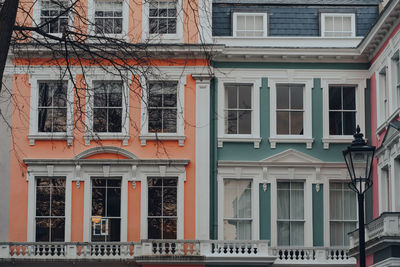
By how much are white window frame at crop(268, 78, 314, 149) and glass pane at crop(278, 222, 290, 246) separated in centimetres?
277

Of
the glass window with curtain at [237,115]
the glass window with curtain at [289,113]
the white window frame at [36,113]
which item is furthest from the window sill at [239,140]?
the white window frame at [36,113]

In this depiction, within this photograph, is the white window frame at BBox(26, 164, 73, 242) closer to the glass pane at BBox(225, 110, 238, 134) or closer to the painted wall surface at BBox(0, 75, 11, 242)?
the painted wall surface at BBox(0, 75, 11, 242)

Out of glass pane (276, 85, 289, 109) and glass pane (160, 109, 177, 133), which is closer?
glass pane (160, 109, 177, 133)

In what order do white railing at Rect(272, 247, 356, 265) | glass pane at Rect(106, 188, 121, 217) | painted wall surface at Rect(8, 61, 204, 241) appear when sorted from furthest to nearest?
glass pane at Rect(106, 188, 121, 217)
painted wall surface at Rect(8, 61, 204, 241)
white railing at Rect(272, 247, 356, 265)

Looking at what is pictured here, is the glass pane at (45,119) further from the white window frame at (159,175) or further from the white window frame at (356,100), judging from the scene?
the white window frame at (356,100)

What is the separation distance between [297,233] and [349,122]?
435cm

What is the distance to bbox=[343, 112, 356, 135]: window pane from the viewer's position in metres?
36.2

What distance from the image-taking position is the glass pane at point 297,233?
1401 inches

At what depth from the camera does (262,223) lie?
117 ft

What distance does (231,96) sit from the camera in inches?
1431

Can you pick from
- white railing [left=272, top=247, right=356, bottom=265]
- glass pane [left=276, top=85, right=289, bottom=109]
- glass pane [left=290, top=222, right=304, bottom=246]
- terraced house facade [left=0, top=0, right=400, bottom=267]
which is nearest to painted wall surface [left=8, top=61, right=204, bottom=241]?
terraced house facade [left=0, top=0, right=400, bottom=267]

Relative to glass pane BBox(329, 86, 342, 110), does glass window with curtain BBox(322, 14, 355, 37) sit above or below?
above

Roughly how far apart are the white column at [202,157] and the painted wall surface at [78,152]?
159 mm

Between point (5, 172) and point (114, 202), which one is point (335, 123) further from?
point (5, 172)
